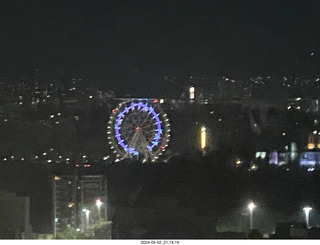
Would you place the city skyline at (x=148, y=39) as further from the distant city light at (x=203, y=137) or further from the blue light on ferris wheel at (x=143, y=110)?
the distant city light at (x=203, y=137)

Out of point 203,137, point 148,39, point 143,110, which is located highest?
point 148,39

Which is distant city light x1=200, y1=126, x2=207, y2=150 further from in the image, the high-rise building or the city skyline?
the high-rise building

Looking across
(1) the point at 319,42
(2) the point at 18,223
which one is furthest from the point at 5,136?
(1) the point at 319,42

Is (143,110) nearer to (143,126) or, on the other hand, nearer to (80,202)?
(143,126)

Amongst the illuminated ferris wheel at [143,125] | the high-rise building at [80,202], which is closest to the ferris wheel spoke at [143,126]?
the illuminated ferris wheel at [143,125]

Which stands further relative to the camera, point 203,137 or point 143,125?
point 143,125

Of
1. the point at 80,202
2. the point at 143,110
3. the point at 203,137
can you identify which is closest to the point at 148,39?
the point at 143,110

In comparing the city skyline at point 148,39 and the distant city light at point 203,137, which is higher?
the city skyline at point 148,39

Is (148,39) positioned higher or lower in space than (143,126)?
higher
